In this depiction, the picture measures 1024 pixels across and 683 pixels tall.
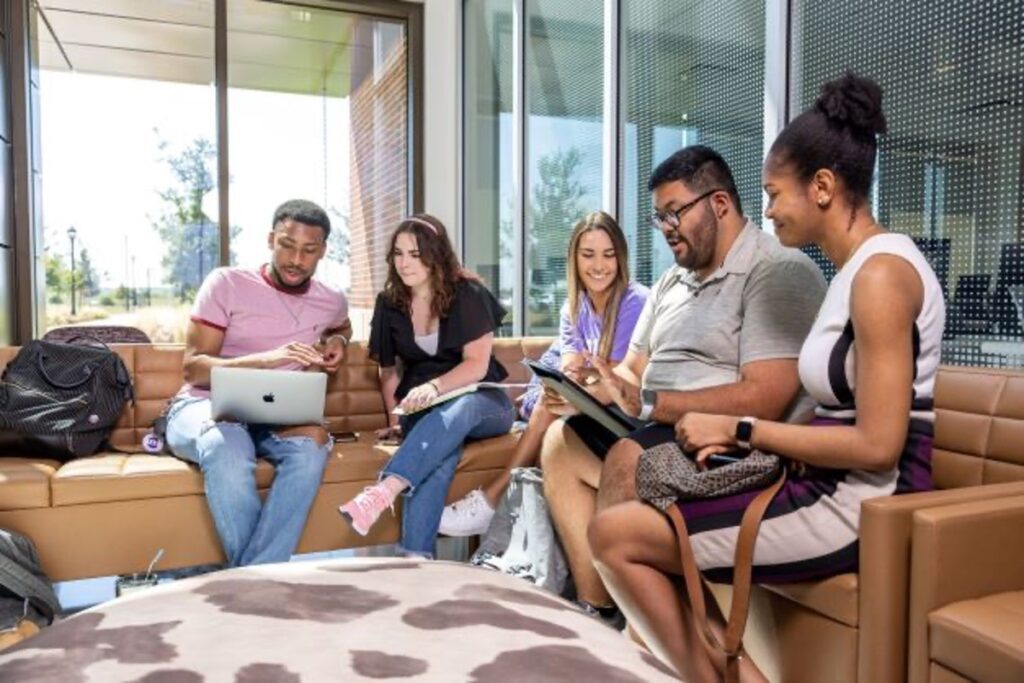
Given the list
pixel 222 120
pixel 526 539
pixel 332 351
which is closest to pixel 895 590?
pixel 526 539

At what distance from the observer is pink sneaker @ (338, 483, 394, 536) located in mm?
2502

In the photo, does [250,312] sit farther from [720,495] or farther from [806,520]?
[806,520]

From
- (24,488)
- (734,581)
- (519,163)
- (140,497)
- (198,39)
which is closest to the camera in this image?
(734,581)

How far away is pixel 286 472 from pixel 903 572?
185cm

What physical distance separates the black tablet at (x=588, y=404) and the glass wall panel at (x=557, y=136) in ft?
6.44

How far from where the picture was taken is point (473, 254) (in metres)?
5.22

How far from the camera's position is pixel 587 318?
2.89 metres

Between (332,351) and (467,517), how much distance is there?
823 millimetres

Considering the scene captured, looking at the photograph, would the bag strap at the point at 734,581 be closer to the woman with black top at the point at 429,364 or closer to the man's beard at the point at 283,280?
the woman with black top at the point at 429,364

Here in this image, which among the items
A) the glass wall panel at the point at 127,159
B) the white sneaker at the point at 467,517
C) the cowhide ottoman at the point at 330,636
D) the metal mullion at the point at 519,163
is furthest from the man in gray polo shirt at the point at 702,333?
the glass wall panel at the point at 127,159

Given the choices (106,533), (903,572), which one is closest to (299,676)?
(903,572)

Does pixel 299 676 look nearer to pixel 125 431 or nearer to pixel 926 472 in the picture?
pixel 926 472

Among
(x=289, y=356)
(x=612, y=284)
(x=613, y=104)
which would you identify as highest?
(x=613, y=104)

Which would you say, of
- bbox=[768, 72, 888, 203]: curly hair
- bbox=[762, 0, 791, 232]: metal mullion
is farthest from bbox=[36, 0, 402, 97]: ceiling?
bbox=[768, 72, 888, 203]: curly hair
